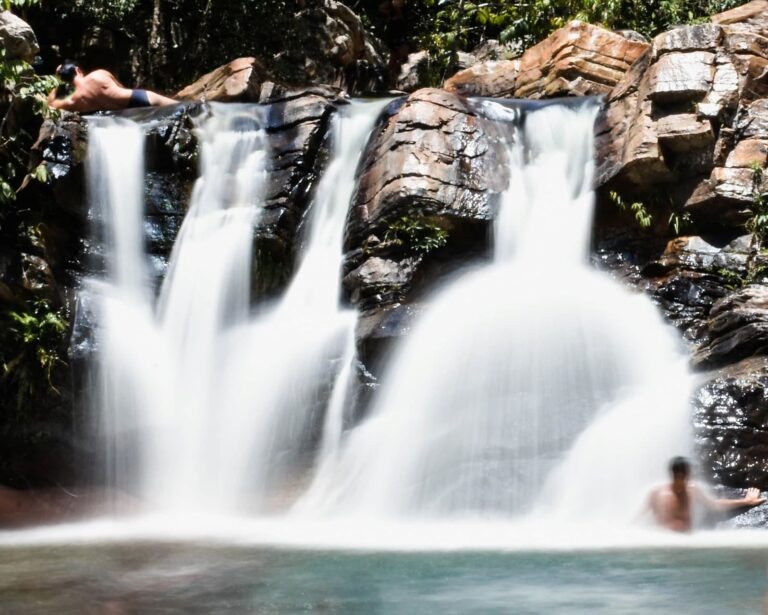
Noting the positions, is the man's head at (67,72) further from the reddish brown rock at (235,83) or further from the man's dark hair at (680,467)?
the man's dark hair at (680,467)

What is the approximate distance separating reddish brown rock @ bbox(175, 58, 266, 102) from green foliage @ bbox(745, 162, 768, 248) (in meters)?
7.38

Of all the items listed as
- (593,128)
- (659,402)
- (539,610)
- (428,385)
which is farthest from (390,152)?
(539,610)

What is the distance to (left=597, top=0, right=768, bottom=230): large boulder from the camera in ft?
34.0

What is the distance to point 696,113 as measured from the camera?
10523mm

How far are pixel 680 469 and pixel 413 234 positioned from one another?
440cm

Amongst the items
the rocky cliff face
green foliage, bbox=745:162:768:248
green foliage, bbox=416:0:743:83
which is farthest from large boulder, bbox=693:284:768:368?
green foliage, bbox=416:0:743:83

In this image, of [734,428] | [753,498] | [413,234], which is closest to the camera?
[753,498]

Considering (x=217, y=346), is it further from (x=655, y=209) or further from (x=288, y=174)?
(x=655, y=209)

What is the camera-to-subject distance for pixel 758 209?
10.1m

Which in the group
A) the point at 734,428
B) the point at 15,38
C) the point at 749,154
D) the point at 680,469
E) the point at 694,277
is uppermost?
the point at 15,38

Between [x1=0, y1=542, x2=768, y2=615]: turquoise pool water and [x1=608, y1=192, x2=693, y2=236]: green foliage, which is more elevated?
[x1=608, y1=192, x2=693, y2=236]: green foliage

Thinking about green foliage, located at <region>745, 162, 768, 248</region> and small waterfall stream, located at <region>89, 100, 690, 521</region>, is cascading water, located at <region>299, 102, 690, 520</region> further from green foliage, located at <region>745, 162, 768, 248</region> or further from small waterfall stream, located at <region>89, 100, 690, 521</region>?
green foliage, located at <region>745, 162, 768, 248</region>

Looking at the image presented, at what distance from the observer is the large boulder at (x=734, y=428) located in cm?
711

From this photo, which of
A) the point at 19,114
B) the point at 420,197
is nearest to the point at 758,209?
the point at 420,197
